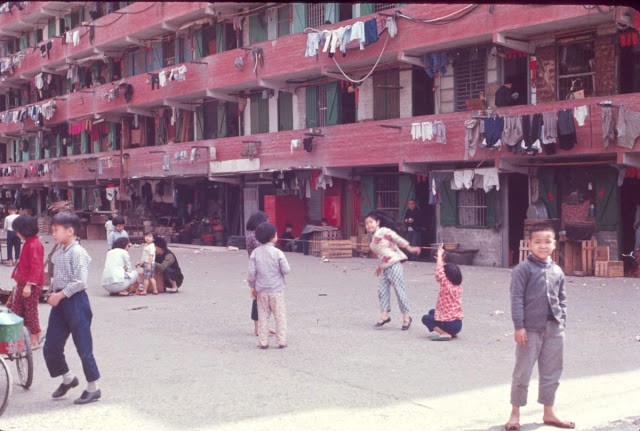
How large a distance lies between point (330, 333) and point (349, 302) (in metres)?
3.39

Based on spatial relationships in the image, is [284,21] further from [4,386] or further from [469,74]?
[4,386]

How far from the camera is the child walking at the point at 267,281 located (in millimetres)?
9695

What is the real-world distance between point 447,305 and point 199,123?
26.0m

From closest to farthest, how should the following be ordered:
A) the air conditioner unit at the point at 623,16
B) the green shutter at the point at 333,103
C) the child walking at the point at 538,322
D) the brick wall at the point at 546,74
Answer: the child walking at the point at 538,322 → the air conditioner unit at the point at 623,16 → the brick wall at the point at 546,74 → the green shutter at the point at 333,103

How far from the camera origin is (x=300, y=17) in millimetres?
28359

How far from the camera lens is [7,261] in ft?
78.3

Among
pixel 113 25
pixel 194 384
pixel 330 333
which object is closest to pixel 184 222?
pixel 113 25

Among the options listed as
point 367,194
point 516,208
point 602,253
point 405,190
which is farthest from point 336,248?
point 602,253

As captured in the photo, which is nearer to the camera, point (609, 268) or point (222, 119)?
point (609, 268)

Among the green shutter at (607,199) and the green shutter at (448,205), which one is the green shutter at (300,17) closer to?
the green shutter at (448,205)

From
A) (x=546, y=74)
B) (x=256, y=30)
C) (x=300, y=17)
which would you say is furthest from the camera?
(x=256, y=30)

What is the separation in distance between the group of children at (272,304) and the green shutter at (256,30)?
2187 cm

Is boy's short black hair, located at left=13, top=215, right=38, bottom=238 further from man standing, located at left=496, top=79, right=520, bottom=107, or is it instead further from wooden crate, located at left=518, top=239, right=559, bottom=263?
man standing, located at left=496, top=79, right=520, bottom=107

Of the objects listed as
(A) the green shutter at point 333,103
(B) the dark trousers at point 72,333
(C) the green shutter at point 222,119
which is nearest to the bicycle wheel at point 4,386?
(B) the dark trousers at point 72,333
